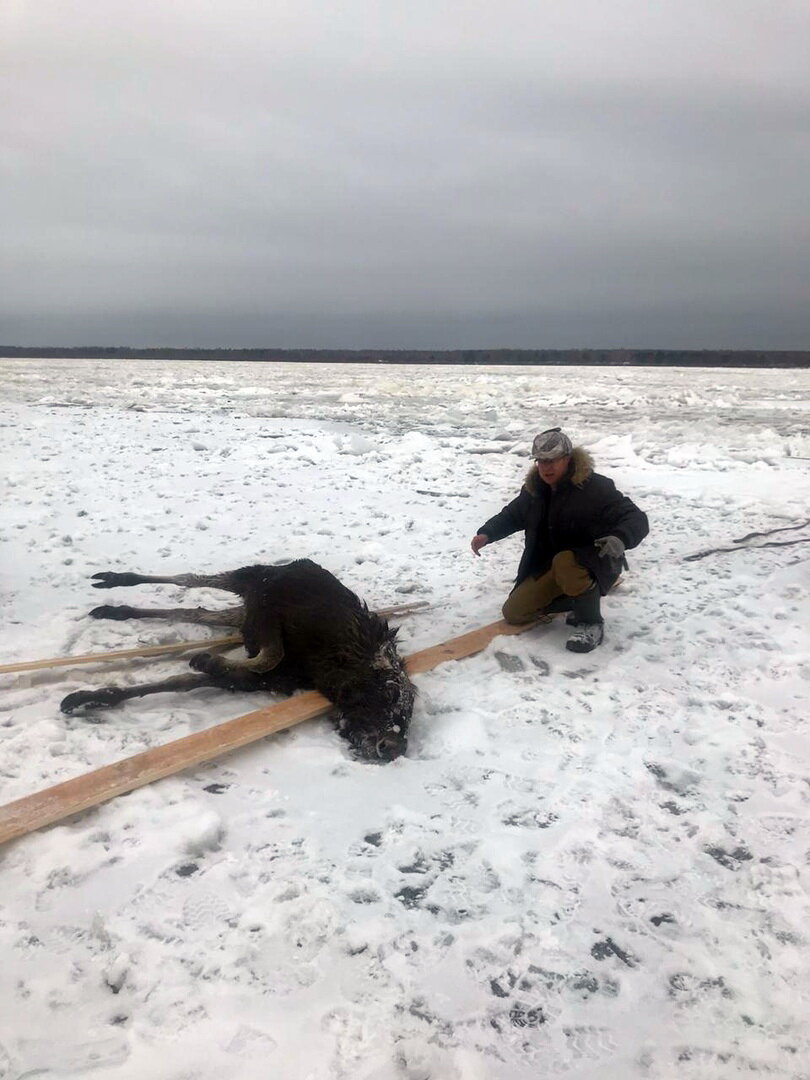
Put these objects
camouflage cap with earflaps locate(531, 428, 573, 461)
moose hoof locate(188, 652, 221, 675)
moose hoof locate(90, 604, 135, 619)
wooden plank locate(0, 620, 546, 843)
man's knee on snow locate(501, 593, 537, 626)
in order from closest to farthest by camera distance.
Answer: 1. wooden plank locate(0, 620, 546, 843)
2. moose hoof locate(188, 652, 221, 675)
3. camouflage cap with earflaps locate(531, 428, 573, 461)
4. moose hoof locate(90, 604, 135, 619)
5. man's knee on snow locate(501, 593, 537, 626)

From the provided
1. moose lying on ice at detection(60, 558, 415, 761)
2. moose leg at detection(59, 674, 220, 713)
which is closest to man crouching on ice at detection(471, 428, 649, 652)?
moose lying on ice at detection(60, 558, 415, 761)

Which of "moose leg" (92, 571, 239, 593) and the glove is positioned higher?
the glove

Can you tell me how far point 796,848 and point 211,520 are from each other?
20.4ft

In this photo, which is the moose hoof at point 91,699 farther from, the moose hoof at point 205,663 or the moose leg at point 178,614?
the moose leg at point 178,614

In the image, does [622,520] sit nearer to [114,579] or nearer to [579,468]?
[579,468]

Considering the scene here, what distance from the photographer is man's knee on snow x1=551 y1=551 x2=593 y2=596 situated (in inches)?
191

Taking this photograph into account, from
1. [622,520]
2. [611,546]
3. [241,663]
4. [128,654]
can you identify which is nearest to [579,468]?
[622,520]

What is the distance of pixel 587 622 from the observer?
496 centimetres

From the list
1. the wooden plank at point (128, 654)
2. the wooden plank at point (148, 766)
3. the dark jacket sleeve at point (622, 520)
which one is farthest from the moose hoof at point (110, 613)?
the dark jacket sleeve at point (622, 520)

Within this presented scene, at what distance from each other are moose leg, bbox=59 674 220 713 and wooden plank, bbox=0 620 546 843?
1.46 ft

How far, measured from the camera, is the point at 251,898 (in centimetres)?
259

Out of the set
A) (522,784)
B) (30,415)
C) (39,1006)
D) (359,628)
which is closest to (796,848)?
(522,784)

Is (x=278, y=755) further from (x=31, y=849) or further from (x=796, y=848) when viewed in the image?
(x=796, y=848)

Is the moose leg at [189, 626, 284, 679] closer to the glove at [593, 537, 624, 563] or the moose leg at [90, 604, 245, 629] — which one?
the moose leg at [90, 604, 245, 629]
